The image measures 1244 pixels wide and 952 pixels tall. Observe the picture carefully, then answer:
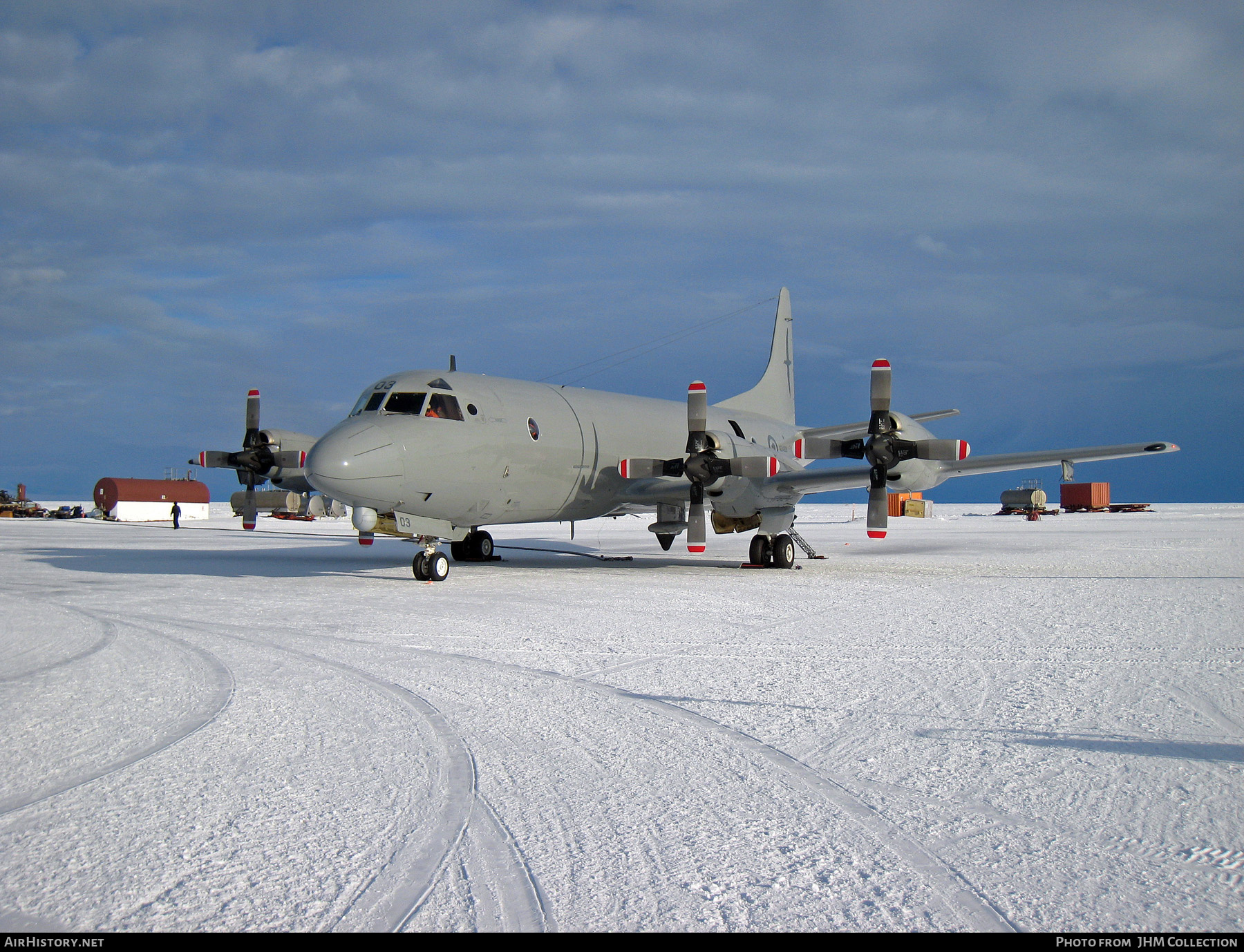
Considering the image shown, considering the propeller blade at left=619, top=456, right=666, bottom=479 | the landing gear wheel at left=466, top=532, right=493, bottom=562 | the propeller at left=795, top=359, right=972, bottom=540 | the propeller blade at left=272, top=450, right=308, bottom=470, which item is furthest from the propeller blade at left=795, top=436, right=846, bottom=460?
the propeller blade at left=272, top=450, right=308, bottom=470

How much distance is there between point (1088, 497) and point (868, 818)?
7285cm

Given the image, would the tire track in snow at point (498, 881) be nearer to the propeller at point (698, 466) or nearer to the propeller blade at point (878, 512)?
the propeller at point (698, 466)

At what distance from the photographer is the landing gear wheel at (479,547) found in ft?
68.8

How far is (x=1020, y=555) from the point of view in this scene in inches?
859

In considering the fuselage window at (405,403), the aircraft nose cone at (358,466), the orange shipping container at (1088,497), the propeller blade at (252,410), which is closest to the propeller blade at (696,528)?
the fuselage window at (405,403)

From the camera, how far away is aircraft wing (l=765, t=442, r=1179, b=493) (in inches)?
676

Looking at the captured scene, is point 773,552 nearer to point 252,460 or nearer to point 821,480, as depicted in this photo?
point 821,480

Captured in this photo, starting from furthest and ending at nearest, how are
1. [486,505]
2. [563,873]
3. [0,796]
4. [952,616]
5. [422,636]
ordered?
1. [486,505]
2. [952,616]
3. [422,636]
4. [0,796]
5. [563,873]

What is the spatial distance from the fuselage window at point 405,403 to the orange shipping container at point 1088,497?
65394 mm

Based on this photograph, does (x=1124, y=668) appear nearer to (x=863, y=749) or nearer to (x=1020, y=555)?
(x=863, y=749)

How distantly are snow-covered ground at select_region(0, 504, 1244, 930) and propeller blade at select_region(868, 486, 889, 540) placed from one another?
6.09m

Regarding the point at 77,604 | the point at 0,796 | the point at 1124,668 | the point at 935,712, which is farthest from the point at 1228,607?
the point at 77,604

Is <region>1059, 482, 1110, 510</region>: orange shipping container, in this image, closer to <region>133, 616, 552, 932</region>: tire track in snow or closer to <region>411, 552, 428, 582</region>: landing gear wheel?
<region>411, 552, 428, 582</region>: landing gear wheel
